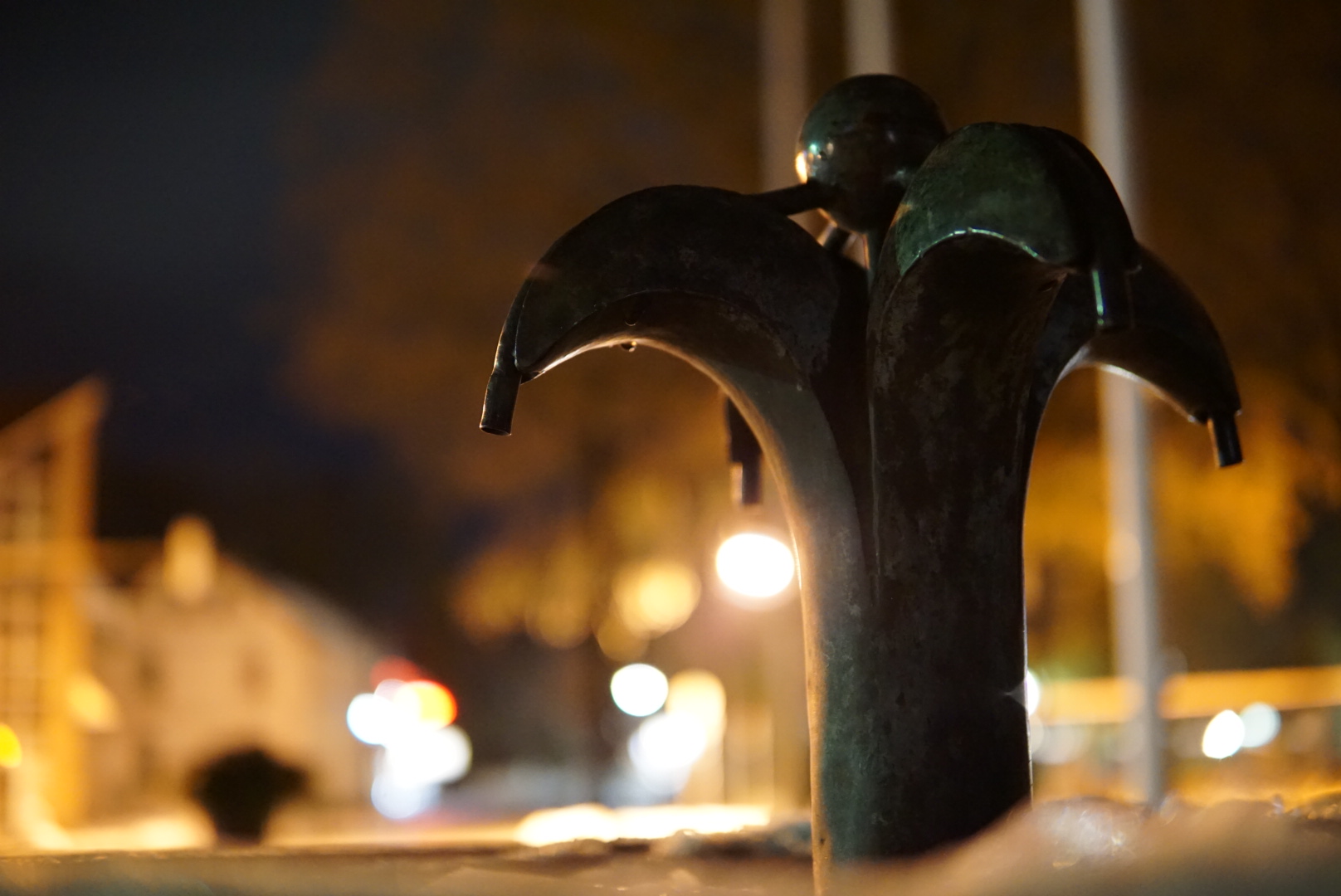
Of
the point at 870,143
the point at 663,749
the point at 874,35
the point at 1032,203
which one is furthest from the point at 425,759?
the point at 1032,203

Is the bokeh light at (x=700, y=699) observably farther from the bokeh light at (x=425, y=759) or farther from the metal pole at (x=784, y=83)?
the metal pole at (x=784, y=83)

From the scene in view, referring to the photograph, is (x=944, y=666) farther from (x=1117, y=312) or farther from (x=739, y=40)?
(x=739, y=40)

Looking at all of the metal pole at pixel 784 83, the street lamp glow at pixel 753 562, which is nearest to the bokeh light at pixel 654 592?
the metal pole at pixel 784 83

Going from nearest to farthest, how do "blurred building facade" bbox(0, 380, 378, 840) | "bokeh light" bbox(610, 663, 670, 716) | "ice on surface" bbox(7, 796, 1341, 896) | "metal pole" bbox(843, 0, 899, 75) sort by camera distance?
"ice on surface" bbox(7, 796, 1341, 896)
"metal pole" bbox(843, 0, 899, 75)
"blurred building facade" bbox(0, 380, 378, 840)
"bokeh light" bbox(610, 663, 670, 716)

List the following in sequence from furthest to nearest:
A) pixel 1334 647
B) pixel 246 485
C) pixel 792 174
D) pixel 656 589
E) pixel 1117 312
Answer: pixel 246 485
pixel 656 589
pixel 1334 647
pixel 792 174
pixel 1117 312

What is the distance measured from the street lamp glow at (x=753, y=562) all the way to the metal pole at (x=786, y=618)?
1481 millimetres

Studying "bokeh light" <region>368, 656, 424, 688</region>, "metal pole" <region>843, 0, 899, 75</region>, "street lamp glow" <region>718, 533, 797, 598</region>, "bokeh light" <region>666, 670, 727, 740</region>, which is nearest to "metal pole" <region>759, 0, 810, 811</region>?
"metal pole" <region>843, 0, 899, 75</region>

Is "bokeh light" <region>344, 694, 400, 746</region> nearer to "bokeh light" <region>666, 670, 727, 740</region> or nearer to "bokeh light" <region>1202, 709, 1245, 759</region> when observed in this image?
"bokeh light" <region>666, 670, 727, 740</region>

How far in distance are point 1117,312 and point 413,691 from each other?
780 inches

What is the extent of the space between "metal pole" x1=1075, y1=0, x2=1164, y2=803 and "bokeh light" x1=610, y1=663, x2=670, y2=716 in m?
10.3

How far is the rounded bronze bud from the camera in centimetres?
141

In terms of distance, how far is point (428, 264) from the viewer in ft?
36.0

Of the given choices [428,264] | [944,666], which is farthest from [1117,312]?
[428,264]

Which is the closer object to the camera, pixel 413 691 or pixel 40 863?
pixel 40 863
